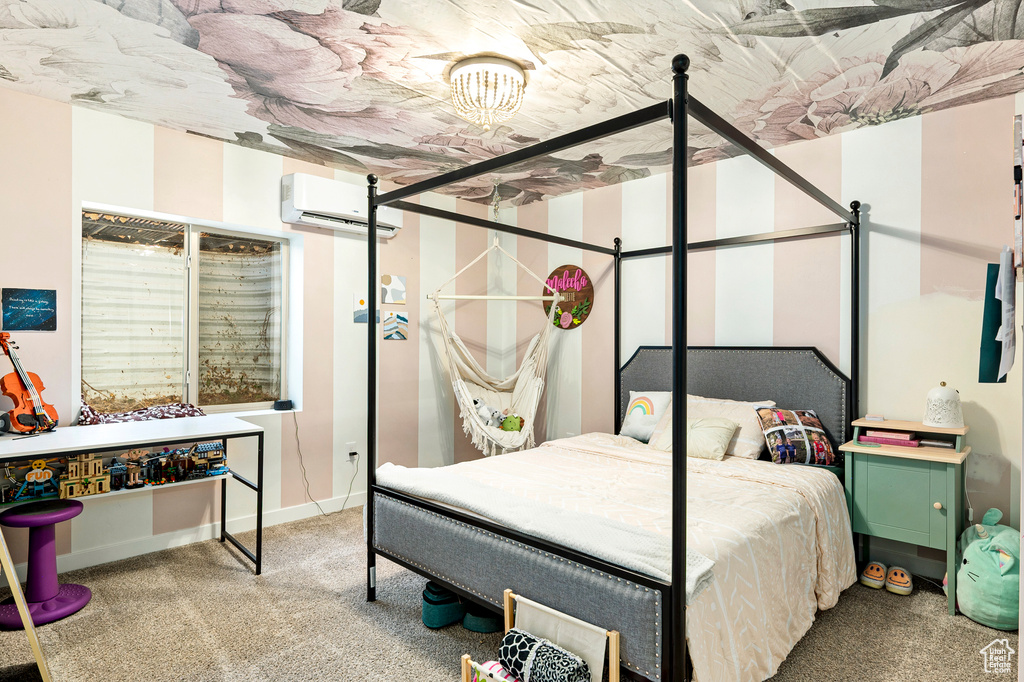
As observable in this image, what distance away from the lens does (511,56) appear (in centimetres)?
226

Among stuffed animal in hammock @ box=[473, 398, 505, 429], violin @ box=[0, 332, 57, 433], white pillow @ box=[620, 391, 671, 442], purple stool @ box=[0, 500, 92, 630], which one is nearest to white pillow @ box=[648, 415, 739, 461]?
white pillow @ box=[620, 391, 671, 442]

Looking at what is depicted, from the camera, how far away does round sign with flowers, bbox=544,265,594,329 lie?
4.18 m

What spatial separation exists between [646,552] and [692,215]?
2587 mm

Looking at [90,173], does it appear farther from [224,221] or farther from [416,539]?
[416,539]

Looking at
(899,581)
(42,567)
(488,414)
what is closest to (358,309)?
(488,414)

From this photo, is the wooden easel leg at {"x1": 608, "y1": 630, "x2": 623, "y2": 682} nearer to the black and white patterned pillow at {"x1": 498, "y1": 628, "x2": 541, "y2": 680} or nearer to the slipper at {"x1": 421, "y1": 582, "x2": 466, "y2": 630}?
the black and white patterned pillow at {"x1": 498, "y1": 628, "x2": 541, "y2": 680}

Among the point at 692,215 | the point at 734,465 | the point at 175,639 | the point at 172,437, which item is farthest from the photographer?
the point at 692,215

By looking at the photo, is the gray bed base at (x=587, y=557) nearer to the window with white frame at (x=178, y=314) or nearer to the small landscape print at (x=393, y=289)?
the window with white frame at (x=178, y=314)

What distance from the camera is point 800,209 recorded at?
10.4ft

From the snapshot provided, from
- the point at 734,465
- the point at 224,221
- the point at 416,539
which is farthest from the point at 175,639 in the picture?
the point at 734,465

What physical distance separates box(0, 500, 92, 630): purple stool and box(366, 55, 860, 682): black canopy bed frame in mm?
1287

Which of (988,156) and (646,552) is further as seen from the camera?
(988,156)

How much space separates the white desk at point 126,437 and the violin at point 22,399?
53mm

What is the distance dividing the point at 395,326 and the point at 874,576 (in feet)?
10.7
